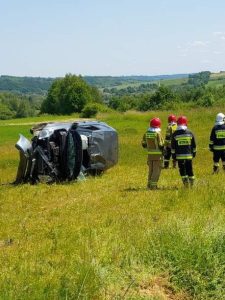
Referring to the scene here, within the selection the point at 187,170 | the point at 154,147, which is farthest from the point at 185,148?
the point at 154,147

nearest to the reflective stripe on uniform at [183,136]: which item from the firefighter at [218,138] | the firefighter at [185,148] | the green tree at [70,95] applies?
the firefighter at [185,148]

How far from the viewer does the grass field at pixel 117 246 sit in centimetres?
523

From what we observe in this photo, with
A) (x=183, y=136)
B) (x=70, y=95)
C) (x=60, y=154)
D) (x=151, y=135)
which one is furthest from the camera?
(x=70, y=95)

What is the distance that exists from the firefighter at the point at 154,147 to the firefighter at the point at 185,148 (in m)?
0.37

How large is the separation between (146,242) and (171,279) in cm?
77

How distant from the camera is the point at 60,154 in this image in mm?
14336

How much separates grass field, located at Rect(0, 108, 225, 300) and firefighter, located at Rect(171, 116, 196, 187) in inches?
21.9

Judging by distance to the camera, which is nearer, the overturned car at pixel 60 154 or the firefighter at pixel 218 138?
the overturned car at pixel 60 154

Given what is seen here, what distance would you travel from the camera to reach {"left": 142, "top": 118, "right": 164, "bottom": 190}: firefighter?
1206 cm

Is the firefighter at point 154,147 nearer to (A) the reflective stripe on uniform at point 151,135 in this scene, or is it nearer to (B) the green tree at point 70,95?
(A) the reflective stripe on uniform at point 151,135

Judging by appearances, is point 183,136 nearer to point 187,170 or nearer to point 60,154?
point 187,170

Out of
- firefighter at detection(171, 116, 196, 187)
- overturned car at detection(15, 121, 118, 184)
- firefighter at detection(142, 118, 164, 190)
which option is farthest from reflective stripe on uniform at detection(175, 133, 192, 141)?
overturned car at detection(15, 121, 118, 184)

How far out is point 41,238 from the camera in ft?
25.1

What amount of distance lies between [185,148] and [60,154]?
12.8 ft
